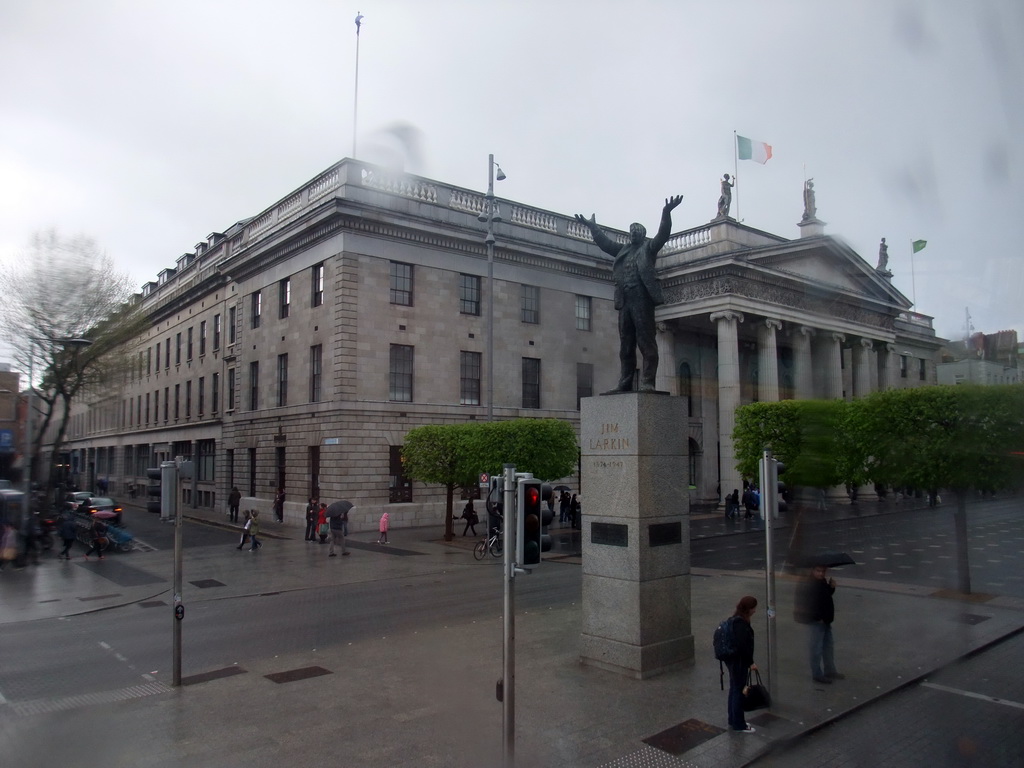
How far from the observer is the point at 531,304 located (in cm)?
4084

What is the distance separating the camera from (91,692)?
9.98 meters

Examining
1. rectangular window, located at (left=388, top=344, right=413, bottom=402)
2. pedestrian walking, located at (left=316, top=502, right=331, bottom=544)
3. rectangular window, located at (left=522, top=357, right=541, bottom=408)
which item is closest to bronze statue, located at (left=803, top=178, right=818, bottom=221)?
pedestrian walking, located at (left=316, top=502, right=331, bottom=544)

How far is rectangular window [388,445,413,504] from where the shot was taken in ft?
115

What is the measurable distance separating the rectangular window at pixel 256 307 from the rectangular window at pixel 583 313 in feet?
59.1

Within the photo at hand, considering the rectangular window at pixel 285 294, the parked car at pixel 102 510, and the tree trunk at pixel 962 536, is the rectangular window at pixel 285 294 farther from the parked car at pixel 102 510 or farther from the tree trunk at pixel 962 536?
the tree trunk at pixel 962 536

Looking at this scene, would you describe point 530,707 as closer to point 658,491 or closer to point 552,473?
point 658,491

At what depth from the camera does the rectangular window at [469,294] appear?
38125mm

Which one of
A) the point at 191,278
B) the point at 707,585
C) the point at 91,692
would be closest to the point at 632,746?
the point at 91,692

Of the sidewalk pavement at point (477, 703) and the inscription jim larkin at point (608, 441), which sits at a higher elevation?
the inscription jim larkin at point (608, 441)

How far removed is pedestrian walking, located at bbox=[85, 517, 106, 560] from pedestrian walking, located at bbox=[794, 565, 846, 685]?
24.2 m

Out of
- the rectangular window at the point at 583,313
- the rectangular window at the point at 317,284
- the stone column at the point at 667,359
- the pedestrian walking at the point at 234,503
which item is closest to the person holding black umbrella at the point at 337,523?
the rectangular window at the point at 317,284

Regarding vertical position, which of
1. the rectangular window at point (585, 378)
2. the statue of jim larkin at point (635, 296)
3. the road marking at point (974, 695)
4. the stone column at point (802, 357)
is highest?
the stone column at point (802, 357)

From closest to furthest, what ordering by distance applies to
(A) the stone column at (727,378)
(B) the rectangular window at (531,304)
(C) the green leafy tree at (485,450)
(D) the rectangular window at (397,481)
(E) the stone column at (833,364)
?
(C) the green leafy tree at (485,450), (D) the rectangular window at (397,481), (B) the rectangular window at (531,304), (A) the stone column at (727,378), (E) the stone column at (833,364)

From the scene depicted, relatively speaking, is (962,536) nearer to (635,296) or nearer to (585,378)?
(635,296)
